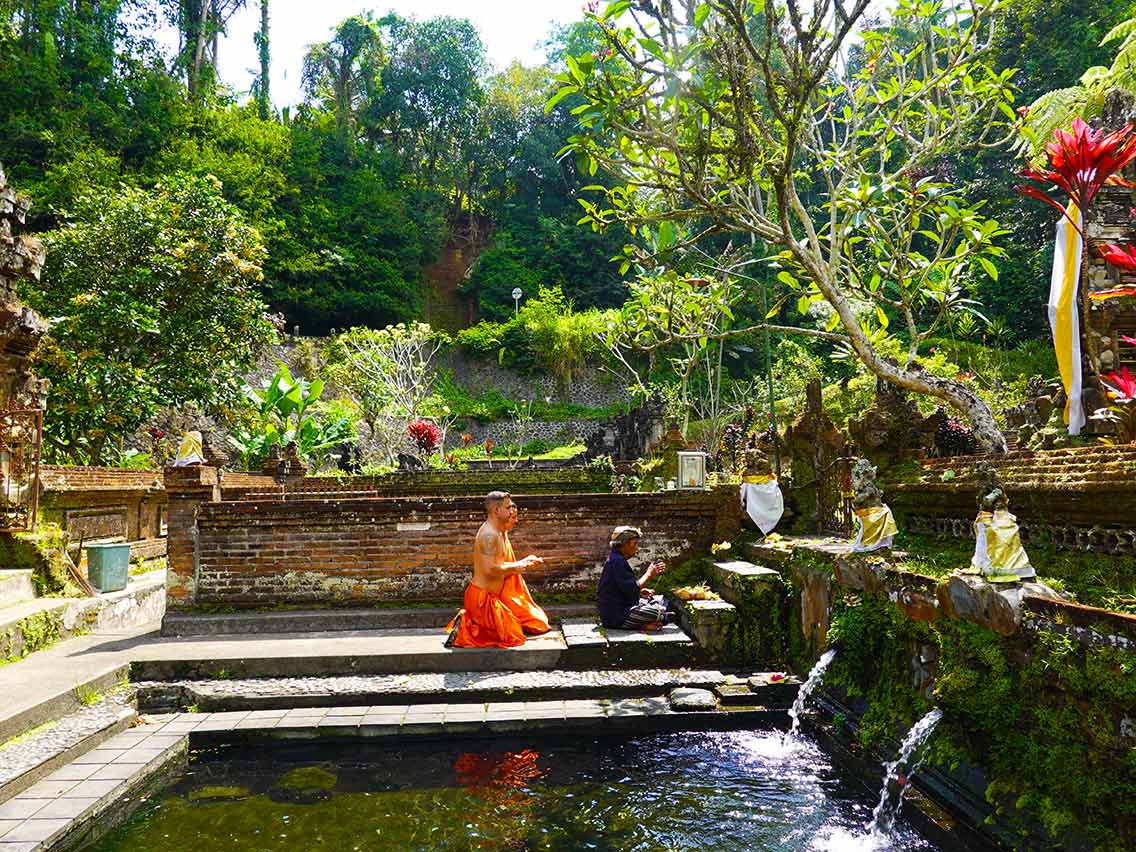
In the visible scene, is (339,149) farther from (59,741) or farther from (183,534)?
(59,741)

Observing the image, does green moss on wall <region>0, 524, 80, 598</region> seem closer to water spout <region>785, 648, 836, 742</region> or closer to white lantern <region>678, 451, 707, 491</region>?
white lantern <region>678, 451, 707, 491</region>

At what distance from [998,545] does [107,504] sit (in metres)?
11.2

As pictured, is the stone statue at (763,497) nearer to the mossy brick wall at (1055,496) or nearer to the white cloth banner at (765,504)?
the white cloth banner at (765,504)

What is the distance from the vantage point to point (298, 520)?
7664 mm

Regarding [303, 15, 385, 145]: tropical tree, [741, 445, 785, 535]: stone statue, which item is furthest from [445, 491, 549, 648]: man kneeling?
[303, 15, 385, 145]: tropical tree

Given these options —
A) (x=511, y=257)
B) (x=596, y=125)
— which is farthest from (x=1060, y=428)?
(x=511, y=257)

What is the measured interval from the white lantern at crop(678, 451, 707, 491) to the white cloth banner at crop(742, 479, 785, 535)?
38.0 inches

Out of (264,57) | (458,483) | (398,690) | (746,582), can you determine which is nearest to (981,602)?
(746,582)

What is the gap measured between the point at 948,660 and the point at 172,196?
17.8 m

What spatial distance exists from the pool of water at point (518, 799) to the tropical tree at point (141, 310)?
994cm

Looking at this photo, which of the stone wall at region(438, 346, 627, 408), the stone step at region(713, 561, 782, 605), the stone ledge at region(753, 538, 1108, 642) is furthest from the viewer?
the stone wall at region(438, 346, 627, 408)

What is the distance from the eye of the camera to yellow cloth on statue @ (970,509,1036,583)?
140 inches

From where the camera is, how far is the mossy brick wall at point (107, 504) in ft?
30.3

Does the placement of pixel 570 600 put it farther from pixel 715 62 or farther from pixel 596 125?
pixel 715 62
